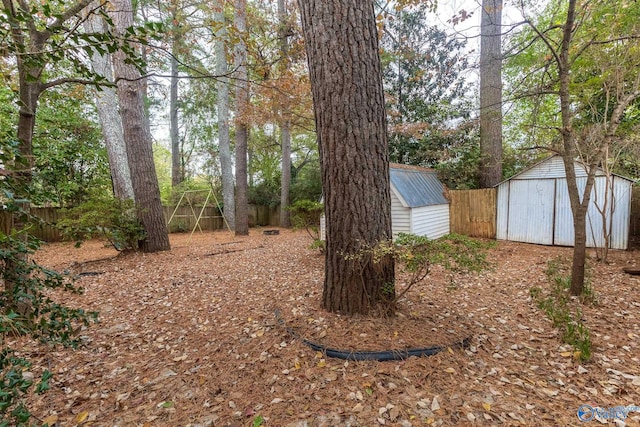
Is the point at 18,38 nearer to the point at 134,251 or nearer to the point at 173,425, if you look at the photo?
the point at 173,425

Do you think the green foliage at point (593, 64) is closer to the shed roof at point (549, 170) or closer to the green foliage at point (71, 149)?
the shed roof at point (549, 170)

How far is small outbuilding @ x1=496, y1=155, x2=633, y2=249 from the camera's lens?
5887 mm

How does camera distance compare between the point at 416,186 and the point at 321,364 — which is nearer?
the point at 321,364

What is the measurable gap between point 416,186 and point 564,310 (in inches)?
181

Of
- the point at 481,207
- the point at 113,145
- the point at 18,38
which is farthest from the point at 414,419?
the point at 113,145

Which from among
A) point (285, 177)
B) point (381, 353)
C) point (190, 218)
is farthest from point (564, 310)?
point (190, 218)

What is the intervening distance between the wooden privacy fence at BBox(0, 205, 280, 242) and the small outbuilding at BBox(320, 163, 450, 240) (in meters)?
5.89

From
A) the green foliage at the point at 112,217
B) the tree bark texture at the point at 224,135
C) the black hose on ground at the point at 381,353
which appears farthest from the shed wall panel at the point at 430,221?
the tree bark texture at the point at 224,135

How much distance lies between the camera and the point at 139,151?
5.75m

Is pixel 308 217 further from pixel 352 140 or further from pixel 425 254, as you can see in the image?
pixel 425 254

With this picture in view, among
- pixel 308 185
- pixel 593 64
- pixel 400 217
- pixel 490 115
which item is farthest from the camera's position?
pixel 308 185

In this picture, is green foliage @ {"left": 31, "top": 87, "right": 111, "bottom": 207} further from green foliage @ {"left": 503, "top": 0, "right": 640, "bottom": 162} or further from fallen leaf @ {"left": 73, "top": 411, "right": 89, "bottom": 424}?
green foliage @ {"left": 503, "top": 0, "right": 640, "bottom": 162}

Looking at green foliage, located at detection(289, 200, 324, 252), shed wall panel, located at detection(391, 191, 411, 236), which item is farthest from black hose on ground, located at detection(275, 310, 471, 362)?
shed wall panel, located at detection(391, 191, 411, 236)

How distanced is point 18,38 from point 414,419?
353 cm
